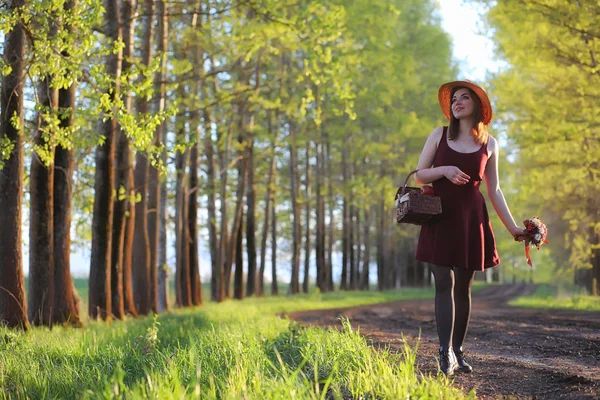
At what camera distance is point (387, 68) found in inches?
939

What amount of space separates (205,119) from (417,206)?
14.4m

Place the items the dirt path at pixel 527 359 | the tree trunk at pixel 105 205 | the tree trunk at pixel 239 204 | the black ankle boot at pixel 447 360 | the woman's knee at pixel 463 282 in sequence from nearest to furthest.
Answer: the dirt path at pixel 527 359
the black ankle boot at pixel 447 360
the woman's knee at pixel 463 282
the tree trunk at pixel 105 205
the tree trunk at pixel 239 204

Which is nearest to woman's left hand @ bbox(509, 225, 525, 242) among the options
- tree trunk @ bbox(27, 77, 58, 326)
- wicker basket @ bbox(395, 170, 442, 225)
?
wicker basket @ bbox(395, 170, 442, 225)

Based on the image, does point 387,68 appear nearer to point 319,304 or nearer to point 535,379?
point 319,304

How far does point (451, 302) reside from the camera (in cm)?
532

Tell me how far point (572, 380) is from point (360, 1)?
17.5 meters

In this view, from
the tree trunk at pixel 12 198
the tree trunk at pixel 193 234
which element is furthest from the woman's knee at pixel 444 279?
the tree trunk at pixel 193 234

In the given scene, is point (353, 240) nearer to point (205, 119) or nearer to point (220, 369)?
point (205, 119)

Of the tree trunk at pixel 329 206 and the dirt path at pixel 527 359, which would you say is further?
the tree trunk at pixel 329 206

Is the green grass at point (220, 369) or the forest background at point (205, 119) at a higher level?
the forest background at point (205, 119)

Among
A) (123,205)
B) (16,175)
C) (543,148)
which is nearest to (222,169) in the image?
(123,205)

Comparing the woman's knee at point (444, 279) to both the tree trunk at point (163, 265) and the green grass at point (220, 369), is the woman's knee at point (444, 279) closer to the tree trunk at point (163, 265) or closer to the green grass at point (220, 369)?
the green grass at point (220, 369)

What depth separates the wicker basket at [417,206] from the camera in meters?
5.13

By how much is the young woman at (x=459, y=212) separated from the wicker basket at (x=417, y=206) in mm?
177
